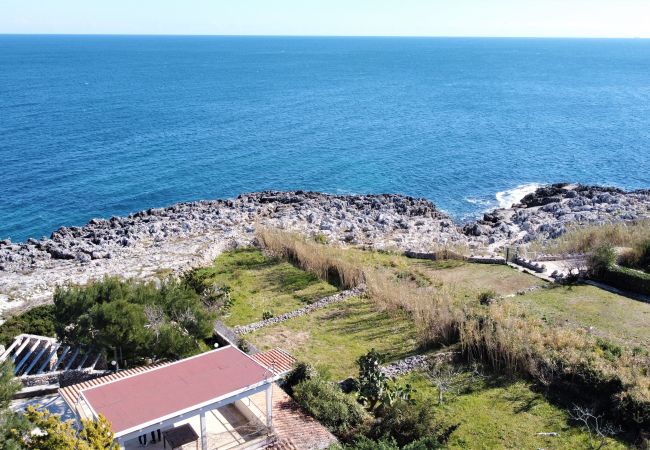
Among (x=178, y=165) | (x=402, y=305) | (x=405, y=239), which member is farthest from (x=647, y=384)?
(x=178, y=165)

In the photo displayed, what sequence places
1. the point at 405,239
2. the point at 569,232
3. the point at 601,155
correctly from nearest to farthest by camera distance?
1. the point at 569,232
2. the point at 405,239
3. the point at 601,155

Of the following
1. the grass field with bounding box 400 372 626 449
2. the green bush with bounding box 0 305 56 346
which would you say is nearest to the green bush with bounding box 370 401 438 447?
the grass field with bounding box 400 372 626 449

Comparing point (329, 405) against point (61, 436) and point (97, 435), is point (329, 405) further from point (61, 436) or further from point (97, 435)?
point (61, 436)

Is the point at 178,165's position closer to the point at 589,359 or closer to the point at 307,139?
the point at 307,139

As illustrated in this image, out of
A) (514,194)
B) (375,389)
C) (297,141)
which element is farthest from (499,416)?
(297,141)

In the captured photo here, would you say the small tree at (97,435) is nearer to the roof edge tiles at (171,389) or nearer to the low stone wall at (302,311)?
the roof edge tiles at (171,389)

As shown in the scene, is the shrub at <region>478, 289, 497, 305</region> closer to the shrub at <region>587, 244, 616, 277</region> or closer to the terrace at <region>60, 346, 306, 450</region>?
the shrub at <region>587, 244, 616, 277</region>

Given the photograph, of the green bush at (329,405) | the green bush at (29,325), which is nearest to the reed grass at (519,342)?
the green bush at (329,405)
